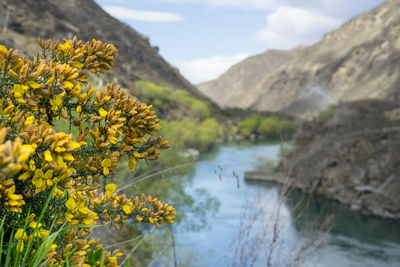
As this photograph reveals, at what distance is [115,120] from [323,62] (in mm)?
146453

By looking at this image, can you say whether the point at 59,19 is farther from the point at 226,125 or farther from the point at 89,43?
the point at 89,43

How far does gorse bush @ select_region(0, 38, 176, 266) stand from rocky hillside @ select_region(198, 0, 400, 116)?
289 ft

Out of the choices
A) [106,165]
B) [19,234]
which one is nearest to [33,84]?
[106,165]

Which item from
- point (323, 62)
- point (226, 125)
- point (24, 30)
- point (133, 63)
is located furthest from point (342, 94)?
point (24, 30)

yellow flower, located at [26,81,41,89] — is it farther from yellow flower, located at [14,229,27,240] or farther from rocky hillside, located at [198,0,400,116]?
rocky hillside, located at [198,0,400,116]

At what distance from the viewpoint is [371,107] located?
3341 cm

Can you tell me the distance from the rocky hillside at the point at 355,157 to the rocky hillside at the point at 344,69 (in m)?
54.1

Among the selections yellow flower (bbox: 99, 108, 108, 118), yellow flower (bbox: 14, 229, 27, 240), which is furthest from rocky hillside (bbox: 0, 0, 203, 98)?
yellow flower (bbox: 14, 229, 27, 240)

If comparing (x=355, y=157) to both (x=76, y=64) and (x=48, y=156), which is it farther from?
(x=48, y=156)

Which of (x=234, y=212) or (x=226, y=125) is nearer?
(x=234, y=212)

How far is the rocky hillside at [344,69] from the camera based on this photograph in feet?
332

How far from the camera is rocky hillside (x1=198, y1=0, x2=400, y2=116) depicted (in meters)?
101

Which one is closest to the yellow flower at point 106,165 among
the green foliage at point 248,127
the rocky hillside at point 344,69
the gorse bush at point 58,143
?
the gorse bush at point 58,143

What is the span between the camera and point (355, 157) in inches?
1132
